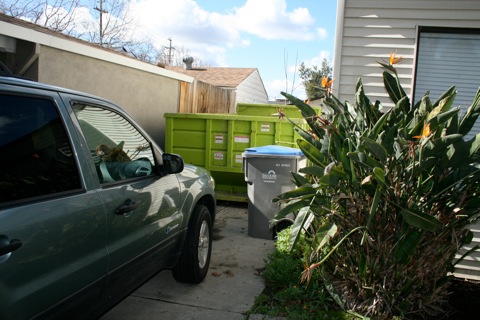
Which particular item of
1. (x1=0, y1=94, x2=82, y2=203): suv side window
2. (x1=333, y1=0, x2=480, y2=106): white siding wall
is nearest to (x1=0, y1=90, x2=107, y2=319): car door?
(x1=0, y1=94, x2=82, y2=203): suv side window

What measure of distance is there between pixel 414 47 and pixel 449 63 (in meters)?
0.52

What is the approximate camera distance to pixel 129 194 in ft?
9.29

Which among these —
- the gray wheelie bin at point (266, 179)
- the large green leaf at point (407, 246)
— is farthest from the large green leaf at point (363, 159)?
the gray wheelie bin at point (266, 179)

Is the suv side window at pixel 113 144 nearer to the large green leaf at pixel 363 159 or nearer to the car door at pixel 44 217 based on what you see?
the car door at pixel 44 217

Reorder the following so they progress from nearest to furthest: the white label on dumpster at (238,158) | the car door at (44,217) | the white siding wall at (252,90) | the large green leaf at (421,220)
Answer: the car door at (44,217)
the large green leaf at (421,220)
the white label on dumpster at (238,158)
the white siding wall at (252,90)

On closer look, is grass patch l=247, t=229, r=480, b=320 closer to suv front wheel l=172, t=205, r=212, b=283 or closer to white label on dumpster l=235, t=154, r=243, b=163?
suv front wheel l=172, t=205, r=212, b=283

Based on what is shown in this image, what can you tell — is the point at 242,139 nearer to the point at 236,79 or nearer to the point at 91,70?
the point at 91,70

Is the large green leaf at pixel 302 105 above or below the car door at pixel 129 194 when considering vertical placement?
above

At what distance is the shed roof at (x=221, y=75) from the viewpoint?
75.5 ft

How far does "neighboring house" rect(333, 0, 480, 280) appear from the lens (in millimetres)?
5262

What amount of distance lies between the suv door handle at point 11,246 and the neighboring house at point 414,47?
15.0 ft

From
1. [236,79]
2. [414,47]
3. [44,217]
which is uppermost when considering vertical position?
[236,79]

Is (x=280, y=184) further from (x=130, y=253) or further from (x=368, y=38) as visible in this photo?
(x=130, y=253)

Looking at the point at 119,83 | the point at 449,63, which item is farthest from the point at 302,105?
the point at 119,83
